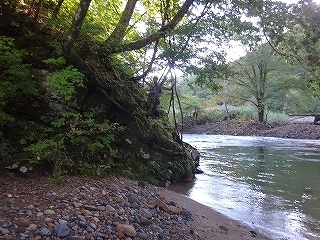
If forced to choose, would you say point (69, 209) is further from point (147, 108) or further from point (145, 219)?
point (147, 108)

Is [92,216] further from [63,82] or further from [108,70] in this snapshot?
[108,70]

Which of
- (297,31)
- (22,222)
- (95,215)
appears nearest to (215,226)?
(95,215)

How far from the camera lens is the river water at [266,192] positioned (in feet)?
17.4

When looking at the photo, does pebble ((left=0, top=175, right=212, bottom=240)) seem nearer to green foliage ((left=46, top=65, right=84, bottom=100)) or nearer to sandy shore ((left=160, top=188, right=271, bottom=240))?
sandy shore ((left=160, top=188, right=271, bottom=240))

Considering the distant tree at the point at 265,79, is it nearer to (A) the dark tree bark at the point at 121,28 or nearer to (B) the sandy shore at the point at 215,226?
(A) the dark tree bark at the point at 121,28

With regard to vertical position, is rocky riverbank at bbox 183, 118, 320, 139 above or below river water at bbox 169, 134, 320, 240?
above

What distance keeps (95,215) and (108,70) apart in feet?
13.8

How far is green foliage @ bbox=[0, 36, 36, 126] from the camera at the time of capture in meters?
4.38

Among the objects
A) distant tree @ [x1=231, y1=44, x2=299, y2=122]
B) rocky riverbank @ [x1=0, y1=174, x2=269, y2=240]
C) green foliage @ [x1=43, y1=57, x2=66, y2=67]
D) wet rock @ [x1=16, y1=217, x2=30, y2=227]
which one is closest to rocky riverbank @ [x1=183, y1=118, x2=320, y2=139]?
distant tree @ [x1=231, y1=44, x2=299, y2=122]

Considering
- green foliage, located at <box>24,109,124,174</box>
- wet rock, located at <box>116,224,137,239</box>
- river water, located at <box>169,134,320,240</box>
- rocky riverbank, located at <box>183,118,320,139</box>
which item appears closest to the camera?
wet rock, located at <box>116,224,137,239</box>

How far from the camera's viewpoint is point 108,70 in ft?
23.0

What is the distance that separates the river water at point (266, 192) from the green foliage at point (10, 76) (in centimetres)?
394

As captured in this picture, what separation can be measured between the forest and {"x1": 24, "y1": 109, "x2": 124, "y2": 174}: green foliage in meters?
0.02

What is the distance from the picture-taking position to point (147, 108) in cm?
802
